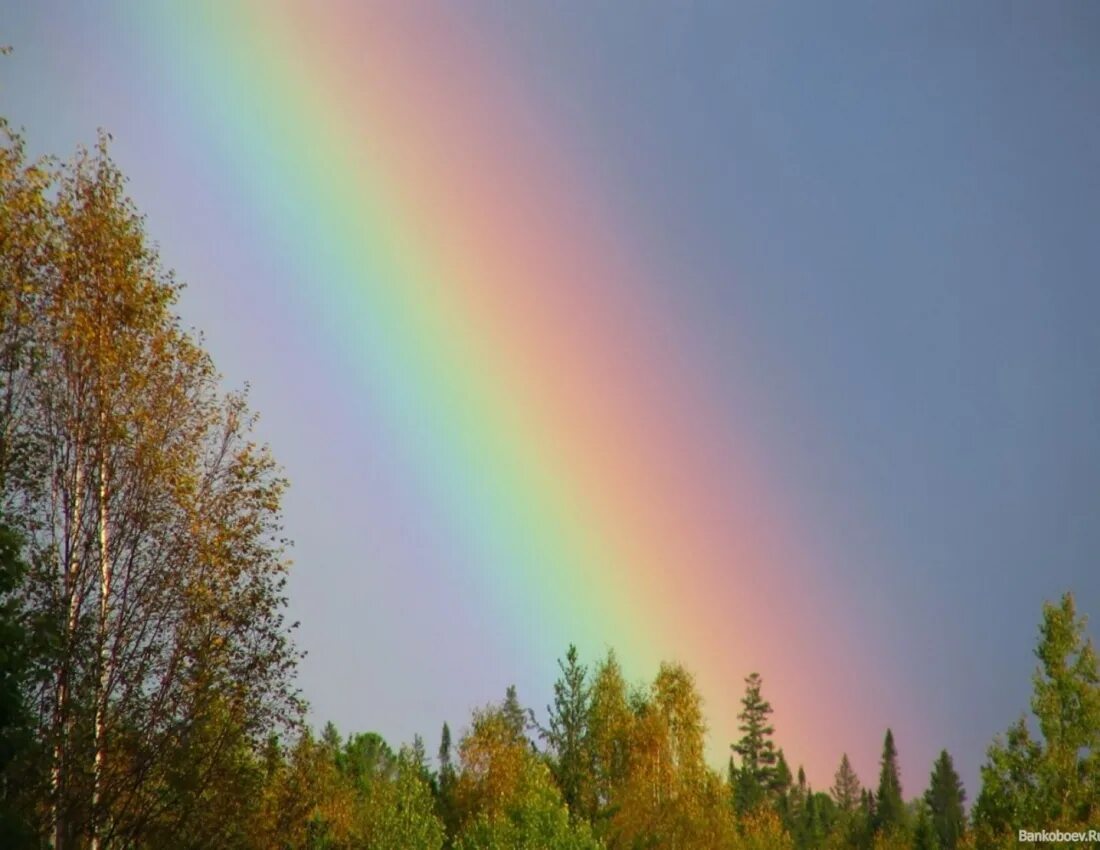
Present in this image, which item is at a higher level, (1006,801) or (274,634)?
(274,634)

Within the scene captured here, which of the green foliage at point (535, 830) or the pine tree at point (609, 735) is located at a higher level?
the pine tree at point (609, 735)

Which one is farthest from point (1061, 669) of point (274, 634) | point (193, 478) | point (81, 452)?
point (81, 452)

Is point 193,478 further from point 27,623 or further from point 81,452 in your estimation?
point 27,623

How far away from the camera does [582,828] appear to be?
41.7m

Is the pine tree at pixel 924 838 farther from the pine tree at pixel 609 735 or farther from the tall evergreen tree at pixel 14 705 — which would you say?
the tall evergreen tree at pixel 14 705

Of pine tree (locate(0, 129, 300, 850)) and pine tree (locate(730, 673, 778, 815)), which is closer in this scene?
pine tree (locate(0, 129, 300, 850))

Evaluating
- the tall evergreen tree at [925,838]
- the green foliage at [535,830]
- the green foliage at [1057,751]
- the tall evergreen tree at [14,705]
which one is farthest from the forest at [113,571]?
the tall evergreen tree at [925,838]

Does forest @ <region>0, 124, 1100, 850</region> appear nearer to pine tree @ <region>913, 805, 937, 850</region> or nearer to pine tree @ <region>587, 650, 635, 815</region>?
pine tree @ <region>587, 650, 635, 815</region>

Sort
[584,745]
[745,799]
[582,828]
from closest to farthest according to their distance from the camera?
[582,828], [584,745], [745,799]

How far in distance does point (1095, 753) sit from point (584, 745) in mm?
30598

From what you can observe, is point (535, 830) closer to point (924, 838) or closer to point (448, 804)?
point (448, 804)

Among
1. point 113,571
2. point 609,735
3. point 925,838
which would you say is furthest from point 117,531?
point 925,838

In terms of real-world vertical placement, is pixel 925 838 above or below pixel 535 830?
above

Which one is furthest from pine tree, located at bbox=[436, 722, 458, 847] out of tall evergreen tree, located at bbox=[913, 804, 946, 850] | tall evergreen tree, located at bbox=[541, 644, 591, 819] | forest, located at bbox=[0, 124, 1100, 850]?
tall evergreen tree, located at bbox=[913, 804, 946, 850]
